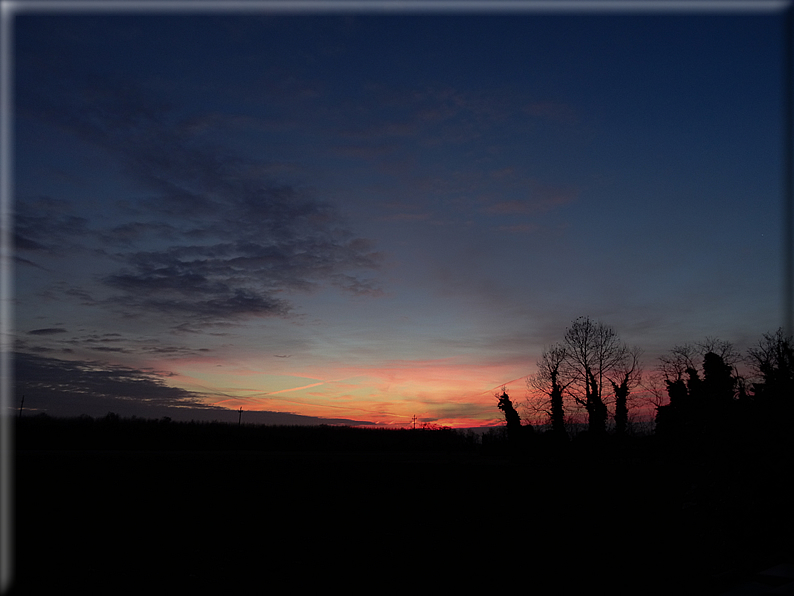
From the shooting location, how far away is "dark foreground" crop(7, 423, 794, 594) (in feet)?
28.2

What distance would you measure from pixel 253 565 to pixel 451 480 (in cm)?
1693

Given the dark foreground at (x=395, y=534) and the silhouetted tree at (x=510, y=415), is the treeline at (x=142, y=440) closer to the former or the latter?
the silhouetted tree at (x=510, y=415)

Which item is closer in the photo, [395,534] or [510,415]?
[395,534]

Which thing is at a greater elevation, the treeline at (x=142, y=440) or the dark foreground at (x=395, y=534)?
the dark foreground at (x=395, y=534)

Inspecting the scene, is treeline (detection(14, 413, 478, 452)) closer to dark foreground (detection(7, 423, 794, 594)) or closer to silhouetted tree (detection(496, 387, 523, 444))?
silhouetted tree (detection(496, 387, 523, 444))

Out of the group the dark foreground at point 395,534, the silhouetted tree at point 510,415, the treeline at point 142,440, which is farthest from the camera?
the silhouetted tree at point 510,415

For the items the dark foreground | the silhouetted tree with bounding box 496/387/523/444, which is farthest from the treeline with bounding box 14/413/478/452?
the dark foreground

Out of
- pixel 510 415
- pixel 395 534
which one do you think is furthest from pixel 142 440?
pixel 395 534

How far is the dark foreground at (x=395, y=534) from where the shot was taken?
861cm

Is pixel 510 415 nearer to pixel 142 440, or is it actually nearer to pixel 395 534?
pixel 142 440

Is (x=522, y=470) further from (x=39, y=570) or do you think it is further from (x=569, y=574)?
(x=39, y=570)

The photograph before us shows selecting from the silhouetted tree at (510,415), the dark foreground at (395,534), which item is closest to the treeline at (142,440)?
the silhouetted tree at (510,415)

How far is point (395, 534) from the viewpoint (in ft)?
40.3

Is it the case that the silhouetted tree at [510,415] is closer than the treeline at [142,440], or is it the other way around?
the treeline at [142,440]
